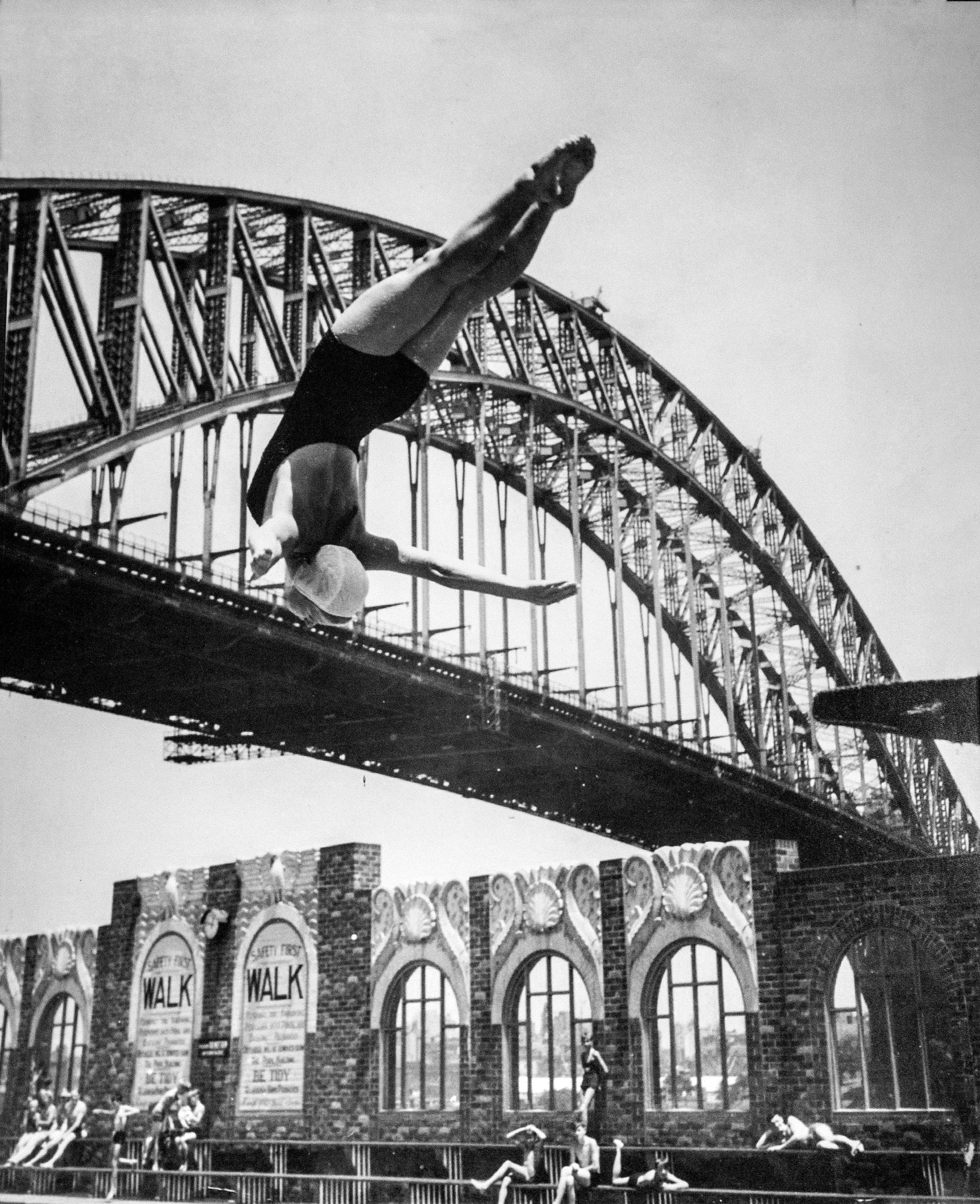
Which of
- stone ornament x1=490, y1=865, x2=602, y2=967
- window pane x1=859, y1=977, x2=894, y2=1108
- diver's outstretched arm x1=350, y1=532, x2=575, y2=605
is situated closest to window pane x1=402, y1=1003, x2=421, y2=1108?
stone ornament x1=490, y1=865, x2=602, y2=967

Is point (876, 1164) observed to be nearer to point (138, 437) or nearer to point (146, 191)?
point (138, 437)

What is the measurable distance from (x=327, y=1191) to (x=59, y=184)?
44.6 feet

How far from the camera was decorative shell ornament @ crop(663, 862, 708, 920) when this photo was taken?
67.2ft

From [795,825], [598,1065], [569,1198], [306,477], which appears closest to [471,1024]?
[598,1065]

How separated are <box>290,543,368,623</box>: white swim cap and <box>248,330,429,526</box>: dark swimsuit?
0.78 ft

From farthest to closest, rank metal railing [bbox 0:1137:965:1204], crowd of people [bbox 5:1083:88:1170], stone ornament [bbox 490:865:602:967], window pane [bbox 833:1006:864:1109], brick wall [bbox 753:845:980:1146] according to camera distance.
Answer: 1. crowd of people [bbox 5:1083:88:1170]
2. stone ornament [bbox 490:865:602:967]
3. window pane [bbox 833:1006:864:1109]
4. brick wall [bbox 753:845:980:1146]
5. metal railing [bbox 0:1137:965:1204]

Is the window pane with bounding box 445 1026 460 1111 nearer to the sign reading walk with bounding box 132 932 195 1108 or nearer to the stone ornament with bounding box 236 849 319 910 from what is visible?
the stone ornament with bounding box 236 849 319 910

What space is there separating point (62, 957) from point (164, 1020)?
2.77 metres

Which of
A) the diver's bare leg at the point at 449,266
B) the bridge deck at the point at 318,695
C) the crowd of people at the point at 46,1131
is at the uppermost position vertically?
the bridge deck at the point at 318,695

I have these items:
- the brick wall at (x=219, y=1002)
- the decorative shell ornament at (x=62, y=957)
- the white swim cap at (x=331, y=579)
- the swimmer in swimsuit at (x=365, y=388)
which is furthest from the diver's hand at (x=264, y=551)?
the decorative shell ornament at (x=62, y=957)

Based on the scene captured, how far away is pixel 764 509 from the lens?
165 feet

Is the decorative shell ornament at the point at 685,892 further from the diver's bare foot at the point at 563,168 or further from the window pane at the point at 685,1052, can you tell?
the diver's bare foot at the point at 563,168

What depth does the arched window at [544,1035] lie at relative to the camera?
21.3 m

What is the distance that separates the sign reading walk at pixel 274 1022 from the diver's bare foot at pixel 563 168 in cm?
2272
